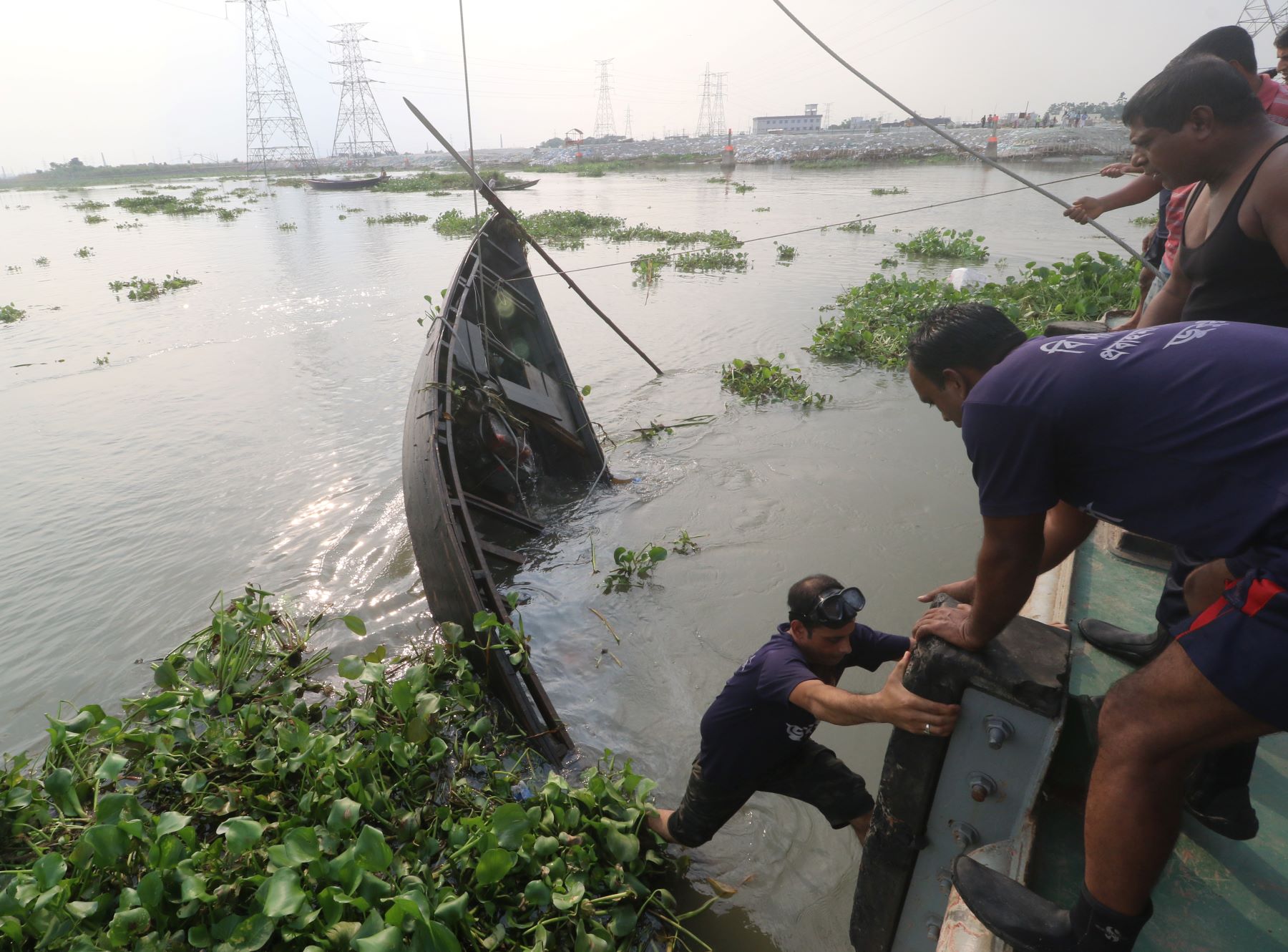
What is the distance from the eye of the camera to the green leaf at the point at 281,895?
197 centimetres

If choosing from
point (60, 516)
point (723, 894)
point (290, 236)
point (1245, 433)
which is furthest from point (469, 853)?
point (290, 236)

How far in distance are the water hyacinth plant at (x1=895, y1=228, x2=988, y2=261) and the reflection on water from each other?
3.70 feet

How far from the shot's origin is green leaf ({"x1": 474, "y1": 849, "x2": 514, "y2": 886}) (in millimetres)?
2211

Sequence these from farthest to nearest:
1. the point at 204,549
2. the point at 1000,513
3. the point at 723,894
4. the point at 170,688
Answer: the point at 204,549, the point at 170,688, the point at 723,894, the point at 1000,513

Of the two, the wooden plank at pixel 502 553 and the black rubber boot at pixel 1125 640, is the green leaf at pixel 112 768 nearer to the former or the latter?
the wooden plank at pixel 502 553

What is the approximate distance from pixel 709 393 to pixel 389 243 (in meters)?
16.0

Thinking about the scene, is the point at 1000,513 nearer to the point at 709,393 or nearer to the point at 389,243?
the point at 709,393

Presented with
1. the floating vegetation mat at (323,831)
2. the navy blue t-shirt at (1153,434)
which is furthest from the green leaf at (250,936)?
the navy blue t-shirt at (1153,434)

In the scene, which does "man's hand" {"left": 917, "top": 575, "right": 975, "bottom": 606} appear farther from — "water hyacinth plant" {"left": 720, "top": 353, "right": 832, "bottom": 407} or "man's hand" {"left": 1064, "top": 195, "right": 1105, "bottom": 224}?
"water hyacinth plant" {"left": 720, "top": 353, "right": 832, "bottom": 407}

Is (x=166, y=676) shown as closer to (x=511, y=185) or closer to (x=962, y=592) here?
(x=962, y=592)

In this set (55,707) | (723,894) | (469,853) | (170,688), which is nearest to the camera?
(469,853)

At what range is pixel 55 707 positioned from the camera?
4250 mm

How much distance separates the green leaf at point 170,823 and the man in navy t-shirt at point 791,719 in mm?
1715

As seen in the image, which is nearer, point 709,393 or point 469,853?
point 469,853
